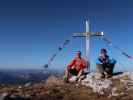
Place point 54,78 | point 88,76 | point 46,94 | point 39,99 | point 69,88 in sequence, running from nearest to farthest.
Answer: point 39,99 < point 46,94 < point 69,88 < point 88,76 < point 54,78

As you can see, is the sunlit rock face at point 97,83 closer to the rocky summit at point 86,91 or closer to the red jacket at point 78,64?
the rocky summit at point 86,91

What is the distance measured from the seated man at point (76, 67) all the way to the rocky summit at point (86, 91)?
1052 millimetres

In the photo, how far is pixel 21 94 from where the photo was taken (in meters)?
19.5

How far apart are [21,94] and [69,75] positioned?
25.5 ft

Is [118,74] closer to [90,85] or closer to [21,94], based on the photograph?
[90,85]

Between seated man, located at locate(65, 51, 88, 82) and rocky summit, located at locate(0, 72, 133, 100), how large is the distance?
105cm

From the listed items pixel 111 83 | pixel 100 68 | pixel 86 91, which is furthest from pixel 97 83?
pixel 100 68

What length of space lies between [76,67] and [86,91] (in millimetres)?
5448

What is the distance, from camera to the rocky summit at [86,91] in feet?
62.4

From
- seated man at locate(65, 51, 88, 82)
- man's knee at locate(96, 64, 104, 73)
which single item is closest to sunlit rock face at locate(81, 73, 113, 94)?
man's knee at locate(96, 64, 104, 73)

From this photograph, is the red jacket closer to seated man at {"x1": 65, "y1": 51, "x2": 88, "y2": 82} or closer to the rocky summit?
seated man at {"x1": 65, "y1": 51, "x2": 88, "y2": 82}

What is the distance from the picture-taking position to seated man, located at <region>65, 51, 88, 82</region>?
1042 inches

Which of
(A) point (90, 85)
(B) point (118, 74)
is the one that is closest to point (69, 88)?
(A) point (90, 85)

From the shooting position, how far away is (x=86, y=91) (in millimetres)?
21547
